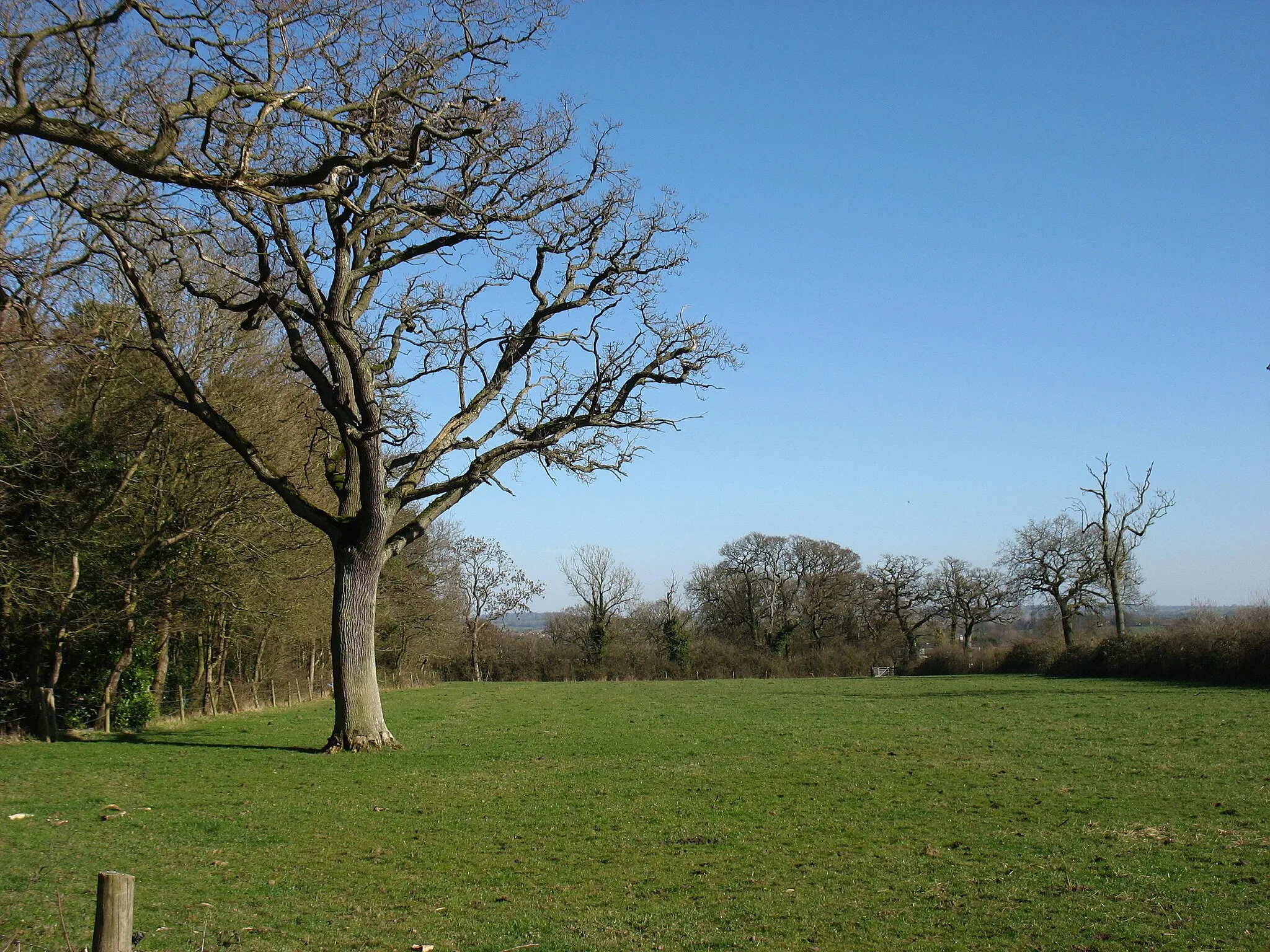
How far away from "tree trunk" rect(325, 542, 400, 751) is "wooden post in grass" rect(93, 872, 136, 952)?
13.1m

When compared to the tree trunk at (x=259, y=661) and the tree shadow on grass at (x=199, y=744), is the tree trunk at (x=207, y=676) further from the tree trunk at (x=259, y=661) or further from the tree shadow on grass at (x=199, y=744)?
the tree shadow on grass at (x=199, y=744)

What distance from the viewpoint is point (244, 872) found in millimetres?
8477

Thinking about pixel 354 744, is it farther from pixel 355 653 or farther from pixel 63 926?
pixel 63 926

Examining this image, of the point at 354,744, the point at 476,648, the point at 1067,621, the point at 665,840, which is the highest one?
the point at 1067,621

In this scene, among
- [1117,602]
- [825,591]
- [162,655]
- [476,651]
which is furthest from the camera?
[825,591]

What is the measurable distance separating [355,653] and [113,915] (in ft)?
43.5

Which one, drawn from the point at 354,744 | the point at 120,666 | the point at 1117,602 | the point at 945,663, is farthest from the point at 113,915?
the point at 945,663

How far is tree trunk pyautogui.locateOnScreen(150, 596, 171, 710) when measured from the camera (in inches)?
805

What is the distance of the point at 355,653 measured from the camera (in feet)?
54.4

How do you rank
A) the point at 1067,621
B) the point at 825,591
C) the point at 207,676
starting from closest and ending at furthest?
the point at 207,676
the point at 1067,621
the point at 825,591

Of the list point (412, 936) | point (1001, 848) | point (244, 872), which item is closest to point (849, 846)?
point (1001, 848)

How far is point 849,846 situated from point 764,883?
5.78 feet

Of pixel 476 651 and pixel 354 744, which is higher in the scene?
pixel 476 651

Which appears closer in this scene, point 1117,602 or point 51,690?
point 51,690
